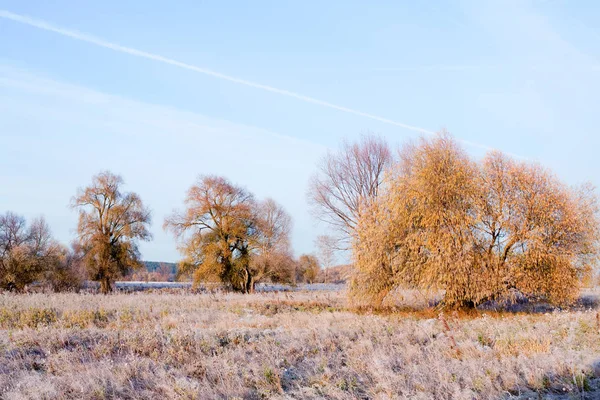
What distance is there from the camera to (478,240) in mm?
18453

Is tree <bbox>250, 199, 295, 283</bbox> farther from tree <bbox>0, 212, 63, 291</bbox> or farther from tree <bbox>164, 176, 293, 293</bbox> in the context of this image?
tree <bbox>0, 212, 63, 291</bbox>

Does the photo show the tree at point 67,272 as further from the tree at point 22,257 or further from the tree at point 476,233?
the tree at point 476,233

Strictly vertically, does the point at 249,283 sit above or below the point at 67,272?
below

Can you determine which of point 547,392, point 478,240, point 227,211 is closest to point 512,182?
point 478,240

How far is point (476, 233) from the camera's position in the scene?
1856cm

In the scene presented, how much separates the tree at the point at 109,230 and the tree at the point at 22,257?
2.53m

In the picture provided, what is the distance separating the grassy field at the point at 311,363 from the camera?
22.1 ft

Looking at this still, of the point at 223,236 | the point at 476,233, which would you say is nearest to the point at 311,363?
the point at 476,233

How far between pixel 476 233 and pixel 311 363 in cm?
1239

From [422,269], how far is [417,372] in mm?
11564

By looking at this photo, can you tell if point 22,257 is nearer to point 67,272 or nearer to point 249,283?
point 67,272

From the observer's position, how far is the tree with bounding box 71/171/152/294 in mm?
36219

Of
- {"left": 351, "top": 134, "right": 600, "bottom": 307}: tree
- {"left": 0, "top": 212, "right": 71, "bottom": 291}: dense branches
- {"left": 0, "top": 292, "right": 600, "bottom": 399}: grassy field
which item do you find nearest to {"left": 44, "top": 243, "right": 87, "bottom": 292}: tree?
{"left": 0, "top": 212, "right": 71, "bottom": 291}: dense branches

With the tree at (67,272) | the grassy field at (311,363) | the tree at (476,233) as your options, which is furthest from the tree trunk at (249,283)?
the grassy field at (311,363)
